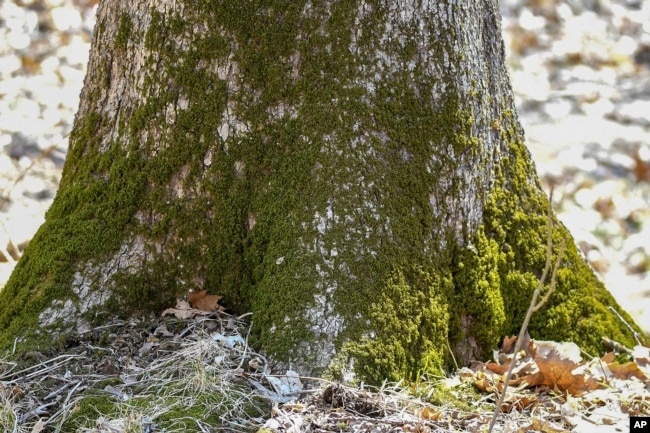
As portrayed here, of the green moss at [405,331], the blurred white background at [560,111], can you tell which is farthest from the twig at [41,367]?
the blurred white background at [560,111]

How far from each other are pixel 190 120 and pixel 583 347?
2.04m

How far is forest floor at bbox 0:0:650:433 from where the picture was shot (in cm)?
239

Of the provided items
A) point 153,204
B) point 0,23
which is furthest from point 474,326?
point 0,23

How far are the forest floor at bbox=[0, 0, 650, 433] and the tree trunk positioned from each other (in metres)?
0.17

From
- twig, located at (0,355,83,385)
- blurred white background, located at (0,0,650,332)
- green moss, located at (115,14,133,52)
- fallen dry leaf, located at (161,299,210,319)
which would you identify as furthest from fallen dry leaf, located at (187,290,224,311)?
blurred white background, located at (0,0,650,332)

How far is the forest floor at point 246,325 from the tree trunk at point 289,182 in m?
0.17

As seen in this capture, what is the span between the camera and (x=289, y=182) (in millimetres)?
2789

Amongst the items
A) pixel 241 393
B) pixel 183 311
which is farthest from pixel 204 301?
pixel 241 393

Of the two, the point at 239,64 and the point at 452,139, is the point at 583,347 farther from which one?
the point at 239,64

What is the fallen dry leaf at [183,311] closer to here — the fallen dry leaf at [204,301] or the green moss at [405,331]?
the fallen dry leaf at [204,301]

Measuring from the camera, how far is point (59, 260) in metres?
2.88

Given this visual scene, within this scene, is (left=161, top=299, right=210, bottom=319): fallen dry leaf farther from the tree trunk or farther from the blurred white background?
the blurred white background

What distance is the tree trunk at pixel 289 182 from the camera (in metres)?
2.73

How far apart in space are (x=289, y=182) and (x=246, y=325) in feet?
1.99
